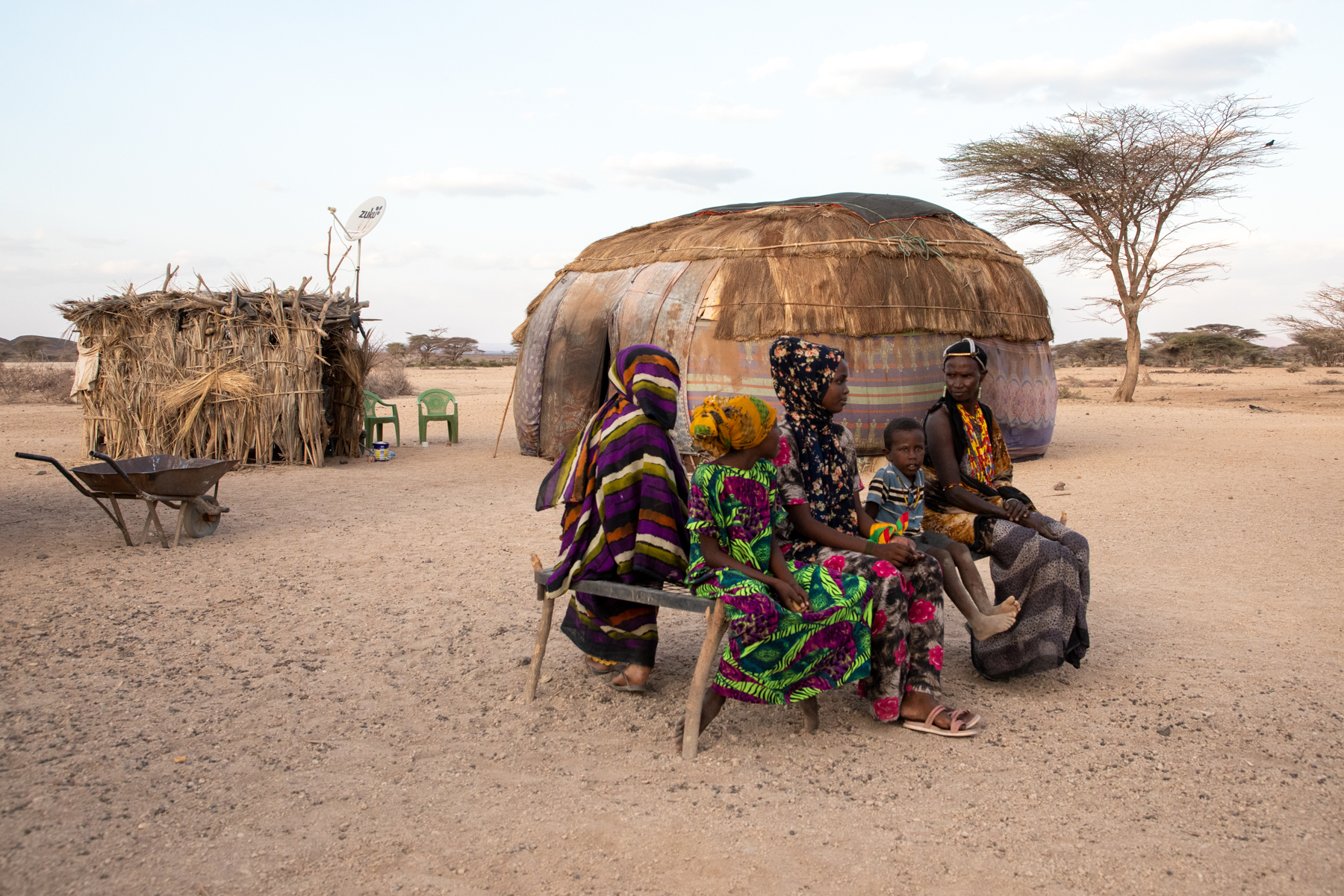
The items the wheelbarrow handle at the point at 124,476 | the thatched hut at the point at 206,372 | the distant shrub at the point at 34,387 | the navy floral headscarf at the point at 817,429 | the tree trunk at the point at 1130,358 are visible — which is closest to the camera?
the navy floral headscarf at the point at 817,429

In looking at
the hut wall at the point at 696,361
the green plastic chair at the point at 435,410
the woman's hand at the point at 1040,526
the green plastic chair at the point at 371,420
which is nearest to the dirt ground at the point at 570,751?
the woman's hand at the point at 1040,526

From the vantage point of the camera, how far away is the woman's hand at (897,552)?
307 centimetres

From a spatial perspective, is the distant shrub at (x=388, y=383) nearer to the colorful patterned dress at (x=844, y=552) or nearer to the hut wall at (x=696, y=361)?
the hut wall at (x=696, y=361)

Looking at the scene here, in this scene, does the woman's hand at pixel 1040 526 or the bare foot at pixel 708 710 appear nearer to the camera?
the bare foot at pixel 708 710

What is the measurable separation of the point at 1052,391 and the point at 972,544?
22.7ft

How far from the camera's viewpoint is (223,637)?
13.6ft

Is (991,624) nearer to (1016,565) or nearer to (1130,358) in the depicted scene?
(1016,565)

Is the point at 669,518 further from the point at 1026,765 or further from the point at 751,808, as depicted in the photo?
the point at 1026,765

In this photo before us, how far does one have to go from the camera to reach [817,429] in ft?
10.8

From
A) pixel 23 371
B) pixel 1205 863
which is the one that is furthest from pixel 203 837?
pixel 23 371

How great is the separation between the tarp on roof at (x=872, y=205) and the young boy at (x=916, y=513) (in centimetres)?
601

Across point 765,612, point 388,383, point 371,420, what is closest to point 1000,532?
point 765,612

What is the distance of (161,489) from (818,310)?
17.8ft

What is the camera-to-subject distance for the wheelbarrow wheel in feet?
20.3
